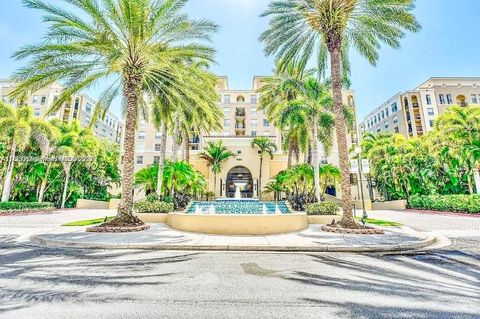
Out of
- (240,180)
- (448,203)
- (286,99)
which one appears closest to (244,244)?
(286,99)

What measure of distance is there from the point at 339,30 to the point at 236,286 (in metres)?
13.9

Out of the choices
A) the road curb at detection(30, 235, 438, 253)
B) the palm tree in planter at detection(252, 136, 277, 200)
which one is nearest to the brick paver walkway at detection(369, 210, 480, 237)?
the road curb at detection(30, 235, 438, 253)

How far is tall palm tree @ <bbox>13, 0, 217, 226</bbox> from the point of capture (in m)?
11.4

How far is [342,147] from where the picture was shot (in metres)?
12.8

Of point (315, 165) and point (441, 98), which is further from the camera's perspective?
point (441, 98)

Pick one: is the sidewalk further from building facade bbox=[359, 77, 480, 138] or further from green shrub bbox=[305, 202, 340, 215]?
building facade bbox=[359, 77, 480, 138]

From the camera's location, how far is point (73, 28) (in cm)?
1188

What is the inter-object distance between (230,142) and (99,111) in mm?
21739

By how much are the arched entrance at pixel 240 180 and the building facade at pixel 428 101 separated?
4287 cm

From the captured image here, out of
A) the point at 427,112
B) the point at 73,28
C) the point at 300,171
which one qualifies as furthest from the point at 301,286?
the point at 427,112

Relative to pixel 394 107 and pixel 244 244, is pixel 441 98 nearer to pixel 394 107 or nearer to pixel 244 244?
pixel 394 107

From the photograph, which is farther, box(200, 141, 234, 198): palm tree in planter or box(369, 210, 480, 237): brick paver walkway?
box(200, 141, 234, 198): palm tree in planter

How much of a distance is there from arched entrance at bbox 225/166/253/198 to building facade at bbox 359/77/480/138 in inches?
1688

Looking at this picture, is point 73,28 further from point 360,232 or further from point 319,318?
point 360,232
